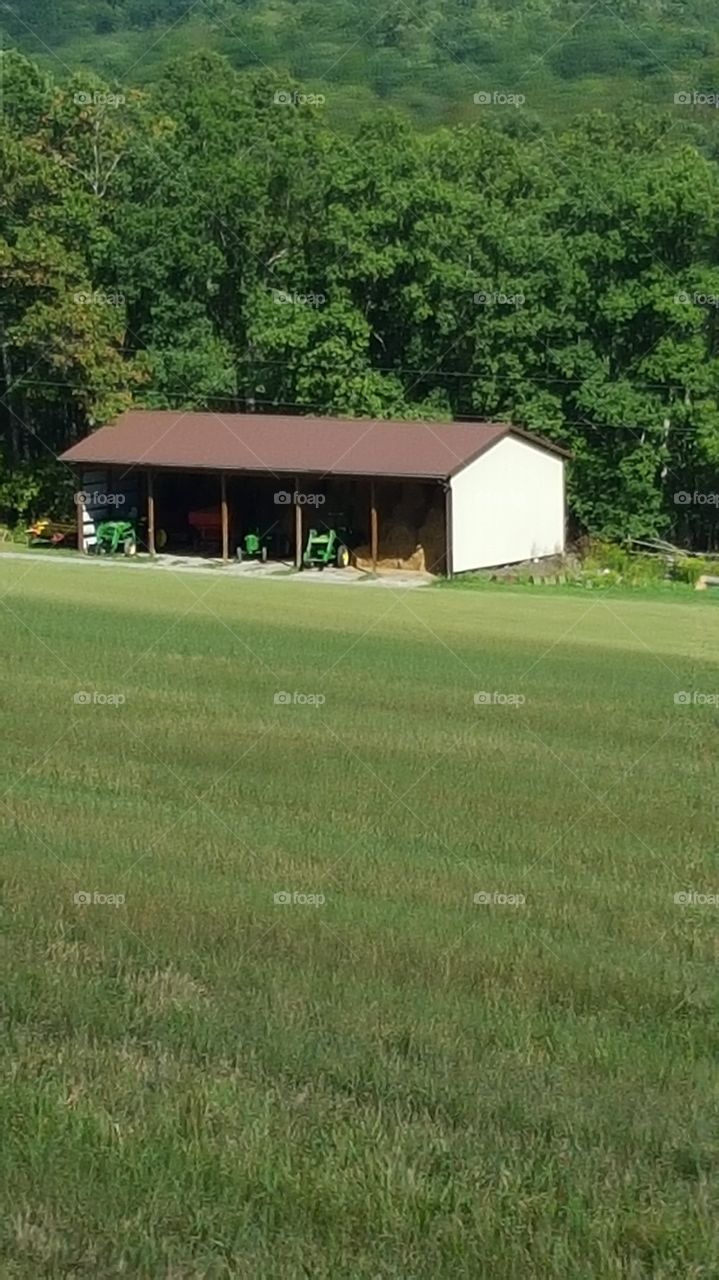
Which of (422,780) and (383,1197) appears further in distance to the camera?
(422,780)

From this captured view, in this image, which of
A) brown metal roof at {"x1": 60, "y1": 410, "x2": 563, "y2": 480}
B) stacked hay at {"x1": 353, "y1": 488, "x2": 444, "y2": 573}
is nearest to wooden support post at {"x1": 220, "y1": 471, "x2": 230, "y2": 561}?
brown metal roof at {"x1": 60, "y1": 410, "x2": 563, "y2": 480}

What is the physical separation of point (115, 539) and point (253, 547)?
4494mm

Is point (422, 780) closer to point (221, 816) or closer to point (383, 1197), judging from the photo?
point (221, 816)

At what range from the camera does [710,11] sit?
644 feet

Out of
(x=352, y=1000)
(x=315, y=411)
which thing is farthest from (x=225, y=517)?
(x=352, y=1000)

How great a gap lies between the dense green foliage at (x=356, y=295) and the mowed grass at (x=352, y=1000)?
4090 cm

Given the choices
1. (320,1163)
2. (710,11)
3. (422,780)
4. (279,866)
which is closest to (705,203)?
(422,780)

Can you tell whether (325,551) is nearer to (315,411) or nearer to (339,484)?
(339,484)

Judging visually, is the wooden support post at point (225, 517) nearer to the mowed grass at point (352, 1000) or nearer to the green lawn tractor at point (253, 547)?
the green lawn tractor at point (253, 547)

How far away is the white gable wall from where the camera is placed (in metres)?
49.4

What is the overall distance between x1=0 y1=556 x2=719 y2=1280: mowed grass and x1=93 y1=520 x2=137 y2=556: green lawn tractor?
3571cm

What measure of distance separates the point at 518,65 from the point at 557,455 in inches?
4828

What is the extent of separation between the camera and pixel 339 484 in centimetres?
5122

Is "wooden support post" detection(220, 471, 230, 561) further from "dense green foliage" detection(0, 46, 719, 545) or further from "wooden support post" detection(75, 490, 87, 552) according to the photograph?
"dense green foliage" detection(0, 46, 719, 545)
